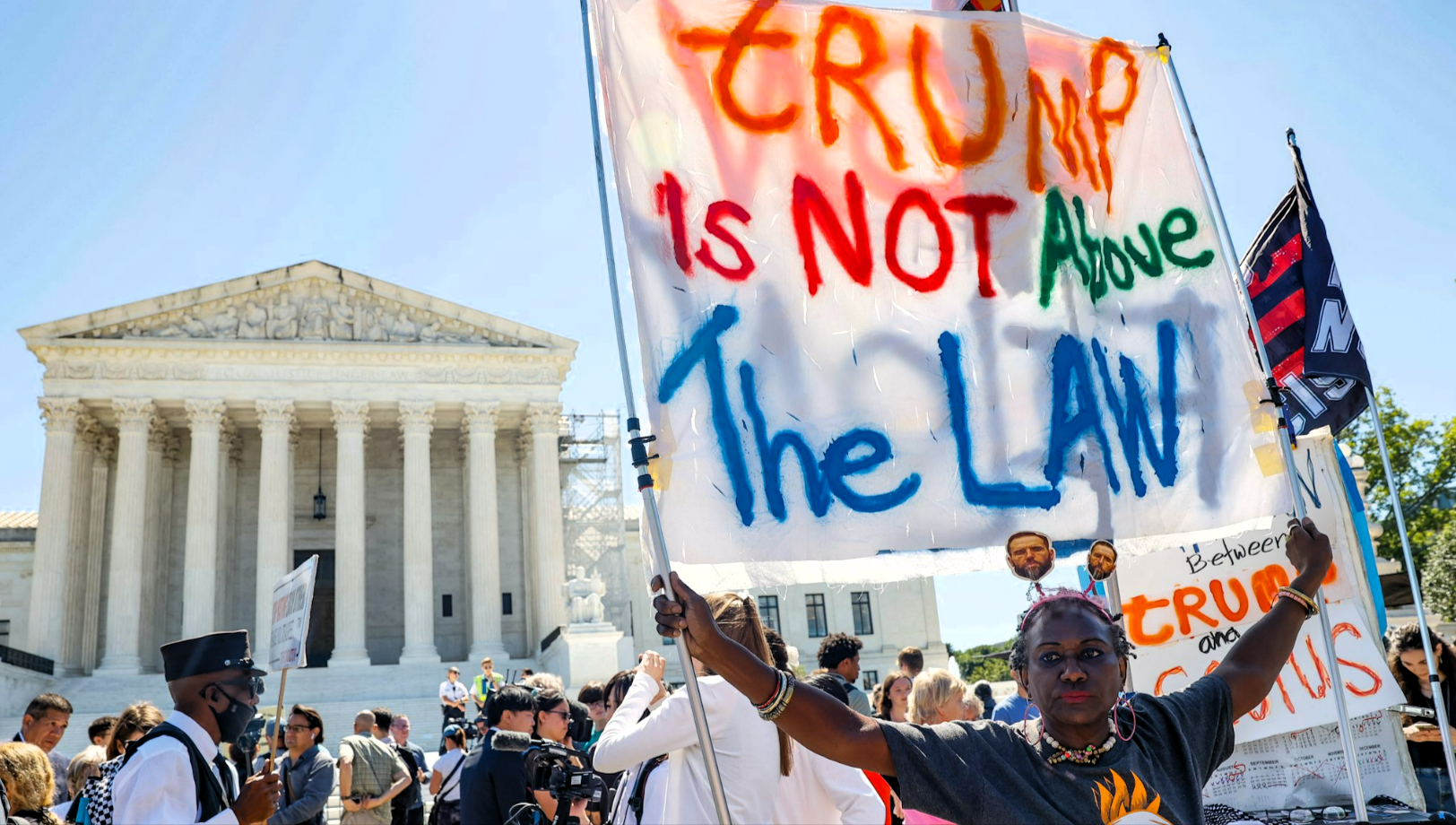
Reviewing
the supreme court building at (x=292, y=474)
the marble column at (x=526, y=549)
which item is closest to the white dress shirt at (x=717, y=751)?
the supreme court building at (x=292, y=474)

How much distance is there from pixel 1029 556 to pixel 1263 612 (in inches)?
116

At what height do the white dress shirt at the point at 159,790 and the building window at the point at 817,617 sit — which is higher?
the building window at the point at 817,617

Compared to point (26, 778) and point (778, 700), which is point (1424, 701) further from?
point (26, 778)

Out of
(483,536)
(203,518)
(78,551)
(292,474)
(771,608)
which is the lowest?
(771,608)

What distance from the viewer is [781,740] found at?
3.78m

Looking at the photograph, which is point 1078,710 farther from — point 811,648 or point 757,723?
point 811,648

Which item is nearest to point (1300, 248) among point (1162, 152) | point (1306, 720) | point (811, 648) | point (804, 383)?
point (1162, 152)

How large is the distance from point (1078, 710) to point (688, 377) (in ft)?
4.52

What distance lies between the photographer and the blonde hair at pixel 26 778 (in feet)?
15.6

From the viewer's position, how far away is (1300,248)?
5004mm

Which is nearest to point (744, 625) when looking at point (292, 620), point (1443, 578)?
point (292, 620)

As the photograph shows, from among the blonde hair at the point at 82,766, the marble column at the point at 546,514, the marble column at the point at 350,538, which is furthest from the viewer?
the marble column at the point at 546,514

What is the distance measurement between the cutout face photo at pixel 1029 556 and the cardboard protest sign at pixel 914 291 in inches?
2.5

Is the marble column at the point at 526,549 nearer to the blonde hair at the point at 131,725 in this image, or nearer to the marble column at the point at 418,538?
the marble column at the point at 418,538
